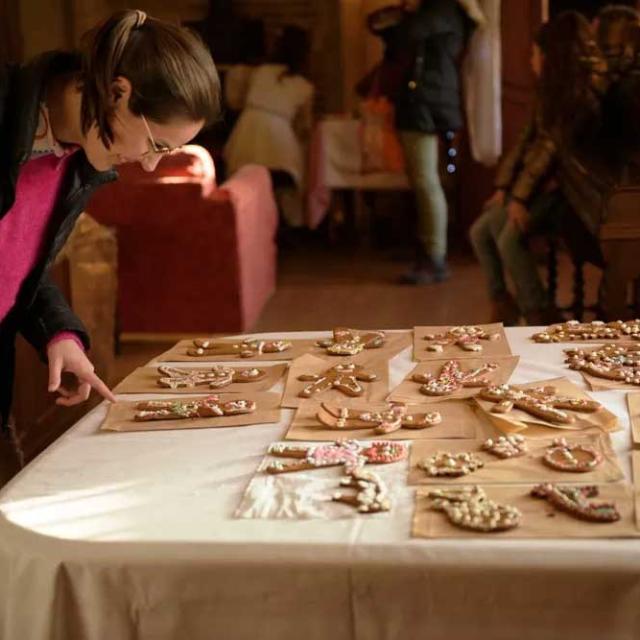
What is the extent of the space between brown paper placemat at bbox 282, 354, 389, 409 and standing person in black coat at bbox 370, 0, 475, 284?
136 inches

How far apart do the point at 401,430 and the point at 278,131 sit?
4956 mm

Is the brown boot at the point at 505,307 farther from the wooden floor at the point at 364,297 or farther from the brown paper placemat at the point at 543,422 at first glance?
the brown paper placemat at the point at 543,422

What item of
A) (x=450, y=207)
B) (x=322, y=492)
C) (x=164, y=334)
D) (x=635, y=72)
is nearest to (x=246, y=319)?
(x=164, y=334)

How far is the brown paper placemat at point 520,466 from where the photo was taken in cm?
138

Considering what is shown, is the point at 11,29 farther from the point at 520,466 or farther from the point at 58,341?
the point at 520,466

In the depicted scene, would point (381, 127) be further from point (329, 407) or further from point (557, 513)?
point (557, 513)

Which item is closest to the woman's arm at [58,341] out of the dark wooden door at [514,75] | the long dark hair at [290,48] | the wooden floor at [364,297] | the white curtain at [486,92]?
the wooden floor at [364,297]

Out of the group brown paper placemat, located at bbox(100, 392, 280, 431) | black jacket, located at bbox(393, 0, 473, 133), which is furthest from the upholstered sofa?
brown paper placemat, located at bbox(100, 392, 280, 431)

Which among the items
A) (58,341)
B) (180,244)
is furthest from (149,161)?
(180,244)

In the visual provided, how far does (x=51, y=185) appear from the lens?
1.69m

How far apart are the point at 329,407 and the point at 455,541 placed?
492 millimetres

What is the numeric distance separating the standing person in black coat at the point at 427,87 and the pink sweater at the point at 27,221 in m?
3.72

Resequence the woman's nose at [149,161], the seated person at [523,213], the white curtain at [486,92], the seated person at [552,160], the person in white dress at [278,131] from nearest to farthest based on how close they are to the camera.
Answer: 1. the woman's nose at [149,161]
2. the seated person at [552,160]
3. the seated person at [523,213]
4. the white curtain at [486,92]
5. the person in white dress at [278,131]

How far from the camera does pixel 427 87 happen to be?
525cm
